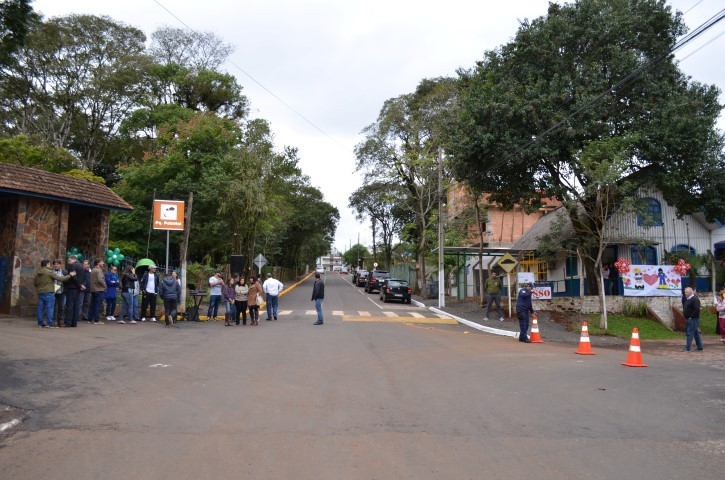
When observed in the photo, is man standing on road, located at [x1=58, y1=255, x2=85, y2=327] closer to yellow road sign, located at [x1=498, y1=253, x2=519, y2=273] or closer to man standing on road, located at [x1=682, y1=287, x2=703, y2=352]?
yellow road sign, located at [x1=498, y1=253, x2=519, y2=273]

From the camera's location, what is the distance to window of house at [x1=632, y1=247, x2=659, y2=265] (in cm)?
2508

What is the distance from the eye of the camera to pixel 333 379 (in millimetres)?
8906

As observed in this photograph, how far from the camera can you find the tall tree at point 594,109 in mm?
19797

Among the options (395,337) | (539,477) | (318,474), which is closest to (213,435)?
(318,474)

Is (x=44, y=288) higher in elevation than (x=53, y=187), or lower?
lower

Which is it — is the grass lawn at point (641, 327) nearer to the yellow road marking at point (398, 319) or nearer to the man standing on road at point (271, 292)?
the yellow road marking at point (398, 319)

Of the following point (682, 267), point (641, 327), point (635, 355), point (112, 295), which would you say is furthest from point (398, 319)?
point (635, 355)

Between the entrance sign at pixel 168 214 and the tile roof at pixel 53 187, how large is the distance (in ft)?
3.48

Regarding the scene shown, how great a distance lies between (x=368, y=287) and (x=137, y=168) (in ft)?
68.8

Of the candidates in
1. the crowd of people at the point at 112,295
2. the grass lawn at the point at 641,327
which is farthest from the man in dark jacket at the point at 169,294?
the grass lawn at the point at 641,327

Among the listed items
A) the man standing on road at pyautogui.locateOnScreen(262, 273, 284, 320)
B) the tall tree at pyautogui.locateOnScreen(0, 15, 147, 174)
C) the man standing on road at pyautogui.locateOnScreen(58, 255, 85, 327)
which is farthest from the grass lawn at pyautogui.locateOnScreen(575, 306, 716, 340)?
the tall tree at pyautogui.locateOnScreen(0, 15, 147, 174)

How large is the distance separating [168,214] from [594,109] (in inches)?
622

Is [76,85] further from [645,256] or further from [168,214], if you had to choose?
[645,256]

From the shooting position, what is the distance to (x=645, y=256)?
25453mm
